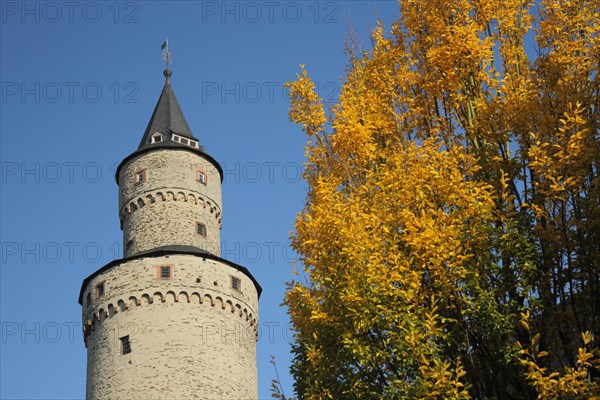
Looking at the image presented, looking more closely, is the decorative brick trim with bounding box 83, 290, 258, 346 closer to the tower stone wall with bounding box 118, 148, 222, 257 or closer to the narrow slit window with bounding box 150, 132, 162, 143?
the tower stone wall with bounding box 118, 148, 222, 257

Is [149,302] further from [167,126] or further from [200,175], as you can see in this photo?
[167,126]

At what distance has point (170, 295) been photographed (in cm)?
3412

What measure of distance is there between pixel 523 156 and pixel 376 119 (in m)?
2.97

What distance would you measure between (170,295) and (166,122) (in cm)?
1056

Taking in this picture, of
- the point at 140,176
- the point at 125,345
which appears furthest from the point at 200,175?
the point at 125,345

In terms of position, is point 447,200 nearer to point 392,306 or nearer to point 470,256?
point 470,256

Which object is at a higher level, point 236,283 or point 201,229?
point 201,229

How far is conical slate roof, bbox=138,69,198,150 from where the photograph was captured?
40250 millimetres

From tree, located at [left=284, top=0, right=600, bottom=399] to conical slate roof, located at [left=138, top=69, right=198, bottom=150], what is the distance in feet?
88.7

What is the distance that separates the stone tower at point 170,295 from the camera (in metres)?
32.2

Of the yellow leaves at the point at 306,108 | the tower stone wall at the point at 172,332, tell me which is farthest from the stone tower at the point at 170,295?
the yellow leaves at the point at 306,108

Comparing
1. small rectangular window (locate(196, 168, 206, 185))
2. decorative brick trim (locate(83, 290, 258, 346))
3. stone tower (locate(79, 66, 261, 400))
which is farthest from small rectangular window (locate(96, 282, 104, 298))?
small rectangular window (locate(196, 168, 206, 185))

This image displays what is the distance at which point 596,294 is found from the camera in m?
11.4

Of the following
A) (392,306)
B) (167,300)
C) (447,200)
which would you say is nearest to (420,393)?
(392,306)
